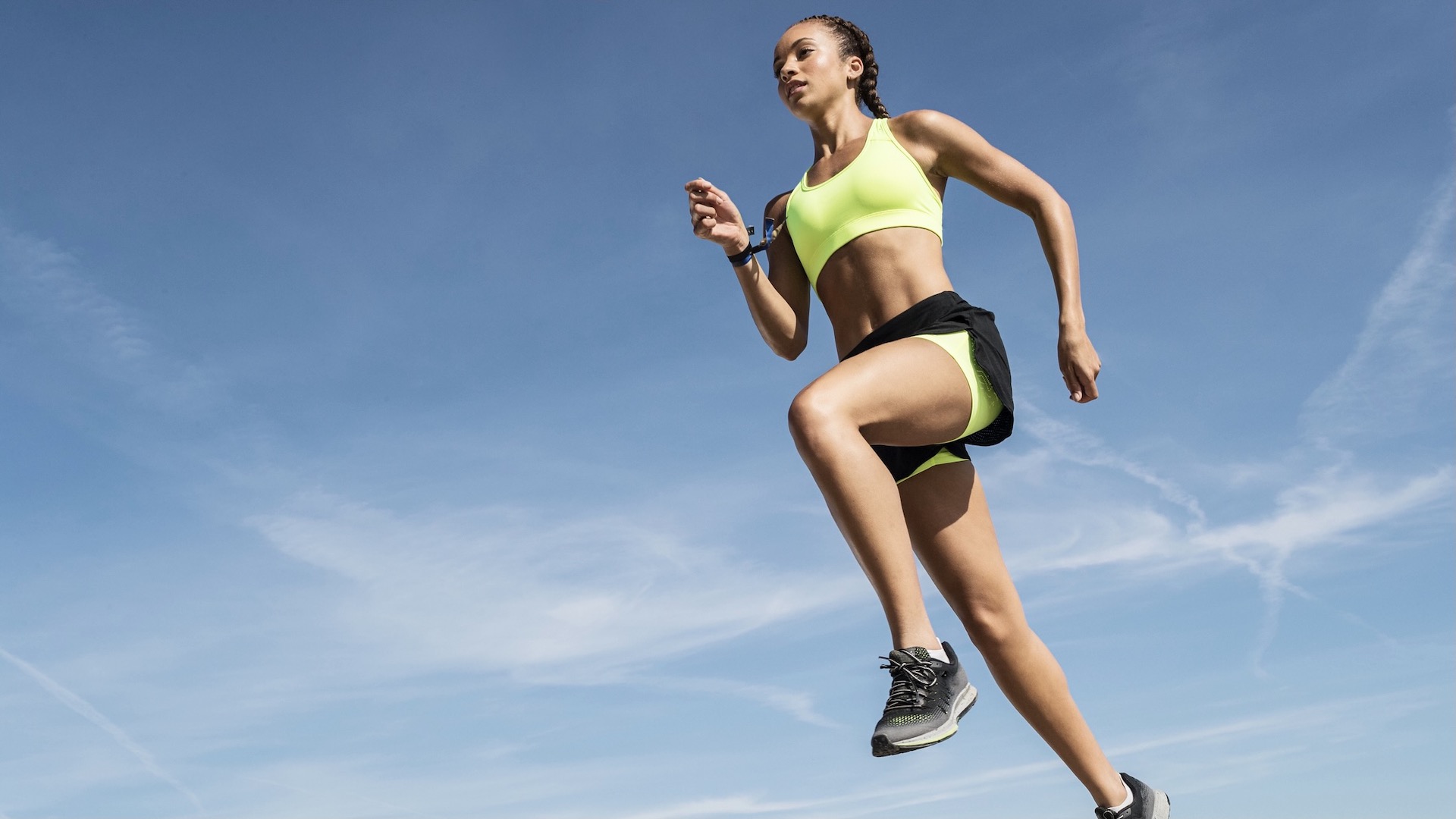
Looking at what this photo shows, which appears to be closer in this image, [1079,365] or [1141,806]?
[1079,365]

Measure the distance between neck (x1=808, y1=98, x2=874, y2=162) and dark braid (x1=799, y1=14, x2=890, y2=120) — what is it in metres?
0.11

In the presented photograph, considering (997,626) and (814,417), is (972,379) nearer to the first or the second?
(814,417)

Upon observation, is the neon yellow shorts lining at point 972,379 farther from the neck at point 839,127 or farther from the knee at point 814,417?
the neck at point 839,127

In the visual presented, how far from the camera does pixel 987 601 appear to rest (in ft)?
14.0

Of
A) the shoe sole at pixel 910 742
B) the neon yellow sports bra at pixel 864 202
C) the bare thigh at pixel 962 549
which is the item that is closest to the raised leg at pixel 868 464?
the shoe sole at pixel 910 742

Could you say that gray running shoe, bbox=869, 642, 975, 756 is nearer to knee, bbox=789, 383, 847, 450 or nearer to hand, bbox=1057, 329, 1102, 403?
knee, bbox=789, 383, 847, 450

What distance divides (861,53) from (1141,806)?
3.21 m

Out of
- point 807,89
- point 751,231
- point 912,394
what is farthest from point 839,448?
point 807,89

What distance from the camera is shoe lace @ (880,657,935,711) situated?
3424mm

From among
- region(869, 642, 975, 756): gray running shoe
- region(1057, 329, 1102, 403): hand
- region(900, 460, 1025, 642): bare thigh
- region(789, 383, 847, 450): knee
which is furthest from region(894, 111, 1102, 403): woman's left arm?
region(869, 642, 975, 756): gray running shoe

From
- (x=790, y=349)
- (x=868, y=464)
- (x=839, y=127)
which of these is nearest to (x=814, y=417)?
(x=868, y=464)

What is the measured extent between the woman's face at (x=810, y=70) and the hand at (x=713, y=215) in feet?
2.27

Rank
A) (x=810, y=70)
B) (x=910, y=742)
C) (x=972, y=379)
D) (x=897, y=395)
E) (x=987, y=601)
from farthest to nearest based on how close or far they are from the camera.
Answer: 1. (x=810, y=70)
2. (x=987, y=601)
3. (x=972, y=379)
4. (x=897, y=395)
5. (x=910, y=742)

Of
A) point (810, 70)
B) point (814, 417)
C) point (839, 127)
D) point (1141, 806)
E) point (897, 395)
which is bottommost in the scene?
point (1141, 806)
